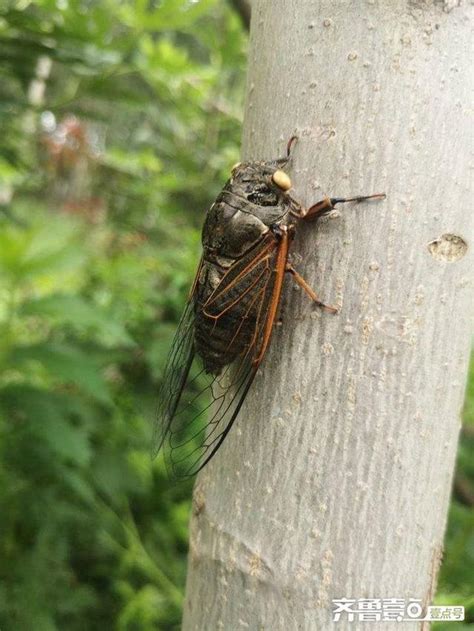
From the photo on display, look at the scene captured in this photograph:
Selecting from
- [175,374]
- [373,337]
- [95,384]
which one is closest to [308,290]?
[373,337]

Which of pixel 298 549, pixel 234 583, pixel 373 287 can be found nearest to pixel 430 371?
pixel 373 287

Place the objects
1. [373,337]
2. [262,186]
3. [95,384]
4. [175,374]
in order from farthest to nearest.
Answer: [95,384] → [175,374] → [262,186] → [373,337]

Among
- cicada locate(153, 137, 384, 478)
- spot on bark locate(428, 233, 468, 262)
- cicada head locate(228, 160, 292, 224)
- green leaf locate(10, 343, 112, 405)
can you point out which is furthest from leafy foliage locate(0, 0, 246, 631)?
spot on bark locate(428, 233, 468, 262)

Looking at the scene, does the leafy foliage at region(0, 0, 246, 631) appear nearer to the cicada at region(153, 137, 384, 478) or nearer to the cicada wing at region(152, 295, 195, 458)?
the cicada wing at region(152, 295, 195, 458)

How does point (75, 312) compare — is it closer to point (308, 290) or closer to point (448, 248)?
point (308, 290)

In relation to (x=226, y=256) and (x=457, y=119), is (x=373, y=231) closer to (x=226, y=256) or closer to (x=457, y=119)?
(x=457, y=119)

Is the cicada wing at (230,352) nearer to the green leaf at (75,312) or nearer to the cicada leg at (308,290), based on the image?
the cicada leg at (308,290)

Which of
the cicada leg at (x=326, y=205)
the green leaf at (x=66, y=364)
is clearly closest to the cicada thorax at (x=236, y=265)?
the cicada leg at (x=326, y=205)
